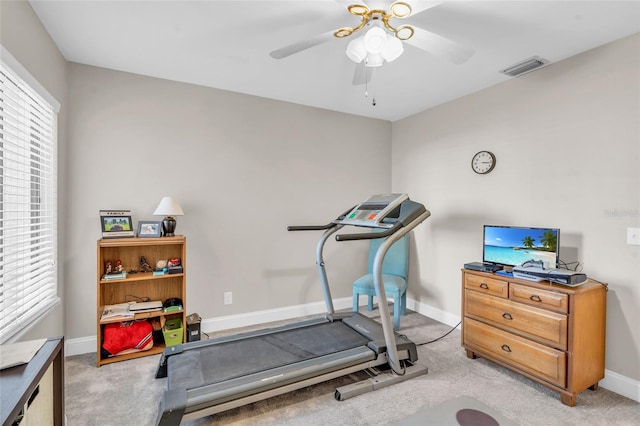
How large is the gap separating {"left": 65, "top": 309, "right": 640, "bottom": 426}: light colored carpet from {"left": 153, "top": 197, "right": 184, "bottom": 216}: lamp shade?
123 cm

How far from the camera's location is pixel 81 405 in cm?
209

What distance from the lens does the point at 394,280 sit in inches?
139

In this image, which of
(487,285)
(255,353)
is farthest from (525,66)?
(255,353)

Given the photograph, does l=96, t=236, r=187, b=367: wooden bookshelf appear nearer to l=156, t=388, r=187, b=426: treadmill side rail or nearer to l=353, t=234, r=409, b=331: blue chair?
l=156, t=388, r=187, b=426: treadmill side rail

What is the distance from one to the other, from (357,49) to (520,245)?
6.59 ft

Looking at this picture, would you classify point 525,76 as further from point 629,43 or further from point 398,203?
point 398,203

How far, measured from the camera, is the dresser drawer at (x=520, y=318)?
2.16 meters

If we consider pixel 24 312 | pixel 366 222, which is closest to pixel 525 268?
pixel 366 222

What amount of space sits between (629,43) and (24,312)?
14.3 feet

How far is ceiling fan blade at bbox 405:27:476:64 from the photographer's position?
1.76 meters

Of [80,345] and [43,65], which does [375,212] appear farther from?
[80,345]

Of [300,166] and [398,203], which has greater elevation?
[300,166]

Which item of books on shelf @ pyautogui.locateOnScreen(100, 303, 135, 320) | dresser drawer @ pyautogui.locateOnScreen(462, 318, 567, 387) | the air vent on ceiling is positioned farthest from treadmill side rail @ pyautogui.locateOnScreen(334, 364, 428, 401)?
the air vent on ceiling

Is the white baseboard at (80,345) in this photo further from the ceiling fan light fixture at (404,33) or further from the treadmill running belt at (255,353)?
the ceiling fan light fixture at (404,33)
